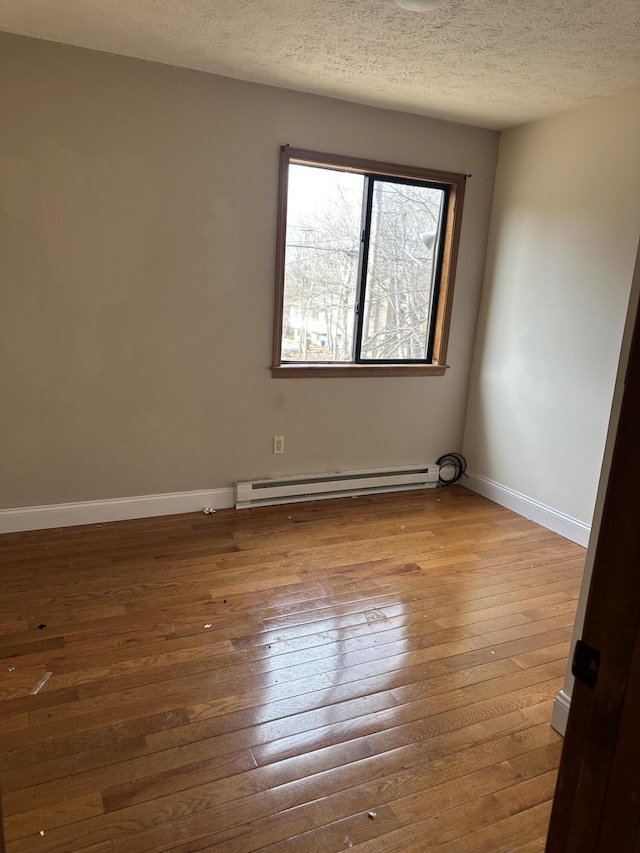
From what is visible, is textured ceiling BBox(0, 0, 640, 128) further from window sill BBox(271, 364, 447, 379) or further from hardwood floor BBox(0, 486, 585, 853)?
hardwood floor BBox(0, 486, 585, 853)

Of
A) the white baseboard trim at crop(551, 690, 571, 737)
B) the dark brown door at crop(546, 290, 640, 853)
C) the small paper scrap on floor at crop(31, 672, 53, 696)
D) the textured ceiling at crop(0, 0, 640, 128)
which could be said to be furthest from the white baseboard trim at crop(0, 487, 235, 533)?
the dark brown door at crop(546, 290, 640, 853)

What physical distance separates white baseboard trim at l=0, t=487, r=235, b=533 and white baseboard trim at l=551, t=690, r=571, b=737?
7.41ft

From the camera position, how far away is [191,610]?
2.53 metres

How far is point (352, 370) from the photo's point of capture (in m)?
3.82

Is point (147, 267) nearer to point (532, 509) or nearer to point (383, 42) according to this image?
point (383, 42)

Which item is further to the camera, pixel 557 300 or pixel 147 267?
pixel 557 300

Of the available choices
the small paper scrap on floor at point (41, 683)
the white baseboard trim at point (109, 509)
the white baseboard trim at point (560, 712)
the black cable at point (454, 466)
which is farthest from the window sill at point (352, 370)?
the white baseboard trim at point (560, 712)

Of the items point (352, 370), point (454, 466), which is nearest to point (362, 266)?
point (352, 370)

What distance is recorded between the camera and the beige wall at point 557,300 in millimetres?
3133

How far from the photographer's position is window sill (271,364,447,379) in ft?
12.0

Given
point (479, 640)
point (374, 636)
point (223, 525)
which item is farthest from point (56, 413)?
point (479, 640)

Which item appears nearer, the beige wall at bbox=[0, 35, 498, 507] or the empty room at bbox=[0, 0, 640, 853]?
the empty room at bbox=[0, 0, 640, 853]

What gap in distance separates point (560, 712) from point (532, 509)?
1.98 meters

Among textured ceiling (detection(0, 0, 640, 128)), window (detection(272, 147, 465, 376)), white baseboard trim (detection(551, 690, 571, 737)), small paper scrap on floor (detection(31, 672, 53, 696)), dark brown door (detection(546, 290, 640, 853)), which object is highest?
textured ceiling (detection(0, 0, 640, 128))
